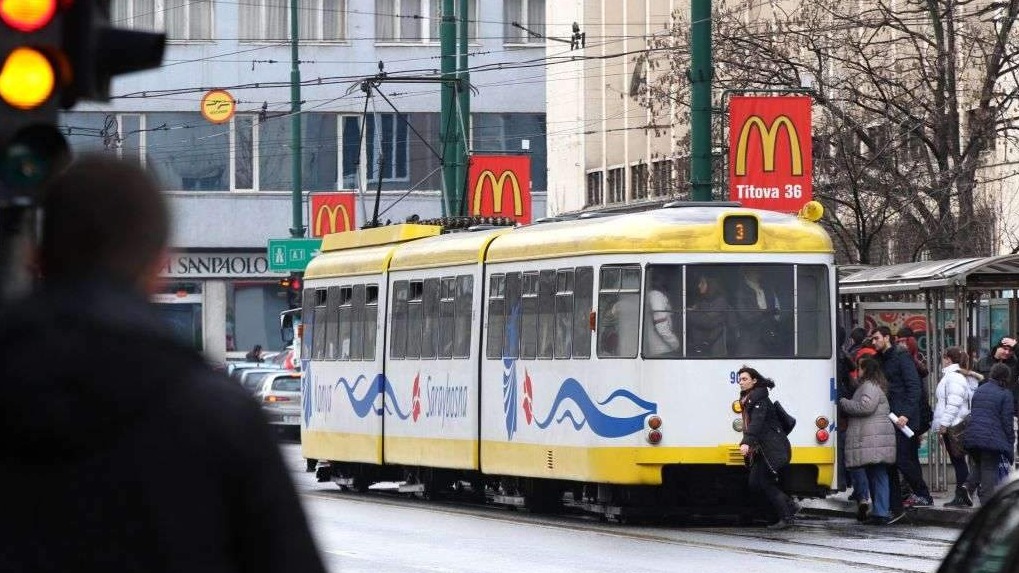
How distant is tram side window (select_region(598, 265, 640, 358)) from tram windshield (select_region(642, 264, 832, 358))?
0.38ft

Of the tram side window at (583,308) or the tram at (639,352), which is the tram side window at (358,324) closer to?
the tram at (639,352)

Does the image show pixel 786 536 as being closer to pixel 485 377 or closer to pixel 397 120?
pixel 485 377

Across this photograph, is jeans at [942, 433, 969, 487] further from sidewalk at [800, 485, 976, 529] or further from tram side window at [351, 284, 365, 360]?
tram side window at [351, 284, 365, 360]

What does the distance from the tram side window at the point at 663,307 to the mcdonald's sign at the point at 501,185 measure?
1150 centimetres

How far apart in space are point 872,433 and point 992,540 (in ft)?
49.2

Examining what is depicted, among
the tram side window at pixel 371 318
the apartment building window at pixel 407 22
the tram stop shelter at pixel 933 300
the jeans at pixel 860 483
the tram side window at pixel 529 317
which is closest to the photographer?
the jeans at pixel 860 483

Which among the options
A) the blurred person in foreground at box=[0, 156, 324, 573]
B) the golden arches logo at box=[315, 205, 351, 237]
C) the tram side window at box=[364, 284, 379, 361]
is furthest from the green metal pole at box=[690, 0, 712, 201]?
the blurred person in foreground at box=[0, 156, 324, 573]

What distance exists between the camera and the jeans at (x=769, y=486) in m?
19.5

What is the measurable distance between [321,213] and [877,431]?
75.4 feet

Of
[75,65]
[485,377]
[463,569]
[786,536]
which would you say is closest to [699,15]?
[485,377]

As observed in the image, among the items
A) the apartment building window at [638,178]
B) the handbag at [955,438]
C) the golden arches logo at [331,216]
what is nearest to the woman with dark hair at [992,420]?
the handbag at [955,438]

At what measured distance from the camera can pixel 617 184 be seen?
62.1 m

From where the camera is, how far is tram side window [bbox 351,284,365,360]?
26.2m

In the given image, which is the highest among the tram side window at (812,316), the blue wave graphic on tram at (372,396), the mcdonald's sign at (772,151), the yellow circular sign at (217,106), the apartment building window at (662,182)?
the yellow circular sign at (217,106)
